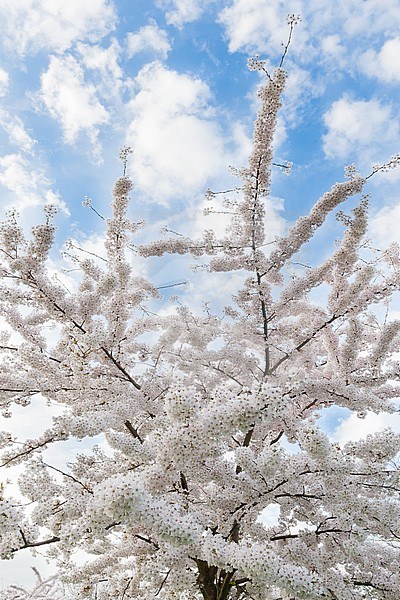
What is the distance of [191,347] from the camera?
25.3 feet

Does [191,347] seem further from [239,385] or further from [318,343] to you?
[318,343]

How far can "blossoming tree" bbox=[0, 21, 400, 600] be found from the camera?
382cm

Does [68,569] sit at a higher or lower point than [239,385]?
lower

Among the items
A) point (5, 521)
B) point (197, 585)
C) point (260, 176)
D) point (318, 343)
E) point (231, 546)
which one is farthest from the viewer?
point (318, 343)

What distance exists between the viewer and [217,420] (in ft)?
12.2

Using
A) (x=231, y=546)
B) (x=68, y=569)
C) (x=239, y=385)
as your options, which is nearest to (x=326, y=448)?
(x=231, y=546)

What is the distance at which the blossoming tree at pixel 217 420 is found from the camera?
12.5 ft

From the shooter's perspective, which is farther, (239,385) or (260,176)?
(239,385)

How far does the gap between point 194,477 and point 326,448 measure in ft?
5.01

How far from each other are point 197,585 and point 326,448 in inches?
110

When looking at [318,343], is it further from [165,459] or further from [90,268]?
[165,459]

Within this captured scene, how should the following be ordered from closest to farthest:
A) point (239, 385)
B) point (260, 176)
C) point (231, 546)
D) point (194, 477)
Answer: point (231, 546) < point (194, 477) < point (260, 176) < point (239, 385)

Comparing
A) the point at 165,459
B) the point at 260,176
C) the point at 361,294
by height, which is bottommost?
the point at 165,459

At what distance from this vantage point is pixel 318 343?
8.30 meters
